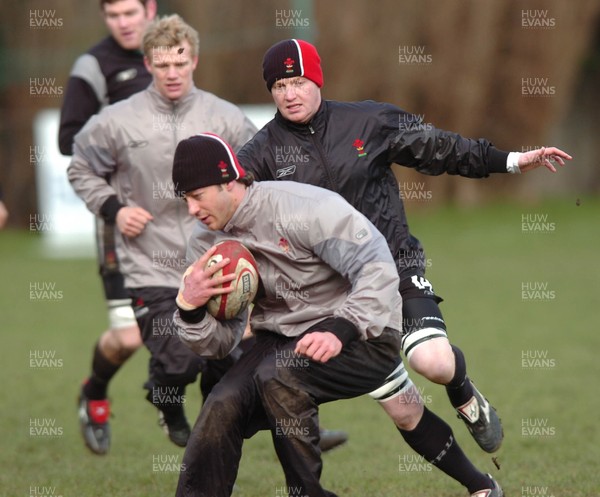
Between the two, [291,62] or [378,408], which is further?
[378,408]

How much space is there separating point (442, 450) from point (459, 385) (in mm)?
351

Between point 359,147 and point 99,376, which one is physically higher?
point 359,147

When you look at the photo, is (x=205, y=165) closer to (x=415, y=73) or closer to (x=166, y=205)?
(x=166, y=205)

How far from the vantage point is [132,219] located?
21.2ft

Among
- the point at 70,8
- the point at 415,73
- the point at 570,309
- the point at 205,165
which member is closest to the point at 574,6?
the point at 415,73

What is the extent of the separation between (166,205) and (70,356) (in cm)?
515

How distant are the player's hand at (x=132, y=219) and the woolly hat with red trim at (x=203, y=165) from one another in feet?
5.31

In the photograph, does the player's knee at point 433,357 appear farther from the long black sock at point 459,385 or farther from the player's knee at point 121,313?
the player's knee at point 121,313

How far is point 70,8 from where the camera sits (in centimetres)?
2384

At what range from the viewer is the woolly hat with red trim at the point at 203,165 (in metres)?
4.83

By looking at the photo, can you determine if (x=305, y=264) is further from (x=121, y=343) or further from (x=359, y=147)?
(x=121, y=343)

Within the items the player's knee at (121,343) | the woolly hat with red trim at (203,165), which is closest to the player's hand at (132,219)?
the player's knee at (121,343)

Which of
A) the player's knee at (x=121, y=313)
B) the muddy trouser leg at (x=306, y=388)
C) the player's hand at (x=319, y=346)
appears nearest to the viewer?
the player's hand at (x=319, y=346)

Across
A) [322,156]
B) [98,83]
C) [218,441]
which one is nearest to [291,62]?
[322,156]
